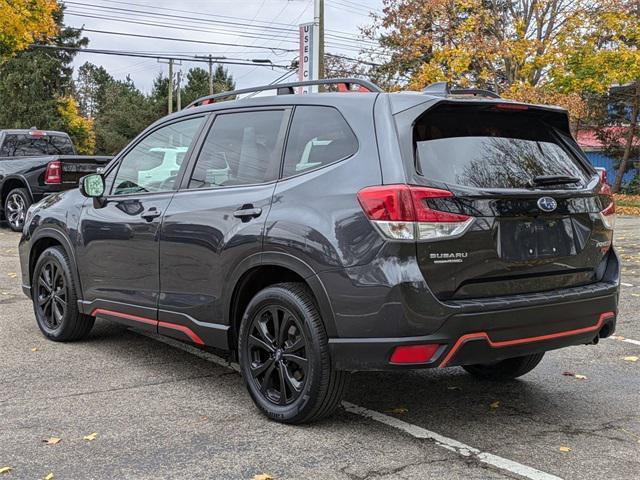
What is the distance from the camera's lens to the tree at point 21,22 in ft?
57.1

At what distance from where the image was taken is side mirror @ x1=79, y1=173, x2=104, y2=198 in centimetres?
556

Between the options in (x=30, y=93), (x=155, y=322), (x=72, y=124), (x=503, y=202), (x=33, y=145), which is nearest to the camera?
(x=503, y=202)

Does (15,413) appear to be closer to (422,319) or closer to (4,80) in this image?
(422,319)

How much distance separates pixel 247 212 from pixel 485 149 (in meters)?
1.38

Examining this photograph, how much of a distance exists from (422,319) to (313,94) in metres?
1.59

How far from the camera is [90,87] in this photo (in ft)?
359

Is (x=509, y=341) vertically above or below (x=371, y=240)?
below

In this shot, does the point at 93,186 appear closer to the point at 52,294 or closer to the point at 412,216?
the point at 52,294

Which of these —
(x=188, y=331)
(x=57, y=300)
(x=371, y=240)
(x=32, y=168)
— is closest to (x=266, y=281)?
(x=188, y=331)

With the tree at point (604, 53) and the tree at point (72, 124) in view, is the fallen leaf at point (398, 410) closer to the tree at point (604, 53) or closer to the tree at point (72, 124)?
the tree at point (604, 53)

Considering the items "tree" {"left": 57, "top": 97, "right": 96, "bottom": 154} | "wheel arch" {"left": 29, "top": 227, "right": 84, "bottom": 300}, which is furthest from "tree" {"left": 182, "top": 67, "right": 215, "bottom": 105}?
"wheel arch" {"left": 29, "top": 227, "right": 84, "bottom": 300}

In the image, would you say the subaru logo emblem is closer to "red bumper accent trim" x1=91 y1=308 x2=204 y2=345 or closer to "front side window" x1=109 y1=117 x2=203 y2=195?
"red bumper accent trim" x1=91 y1=308 x2=204 y2=345

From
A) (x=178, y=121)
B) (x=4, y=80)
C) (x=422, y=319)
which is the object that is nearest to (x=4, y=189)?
(x=178, y=121)

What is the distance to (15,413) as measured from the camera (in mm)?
4352
